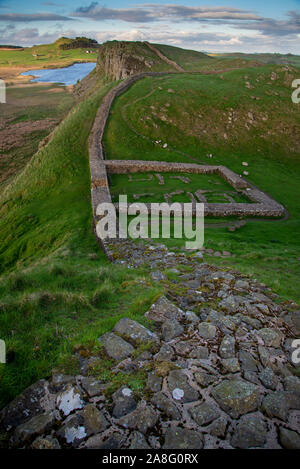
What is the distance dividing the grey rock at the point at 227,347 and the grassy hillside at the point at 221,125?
61.5 ft

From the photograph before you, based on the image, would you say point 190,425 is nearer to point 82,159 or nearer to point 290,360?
point 290,360

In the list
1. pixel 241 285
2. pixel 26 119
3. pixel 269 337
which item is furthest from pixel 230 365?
pixel 26 119

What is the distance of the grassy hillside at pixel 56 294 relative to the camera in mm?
5043

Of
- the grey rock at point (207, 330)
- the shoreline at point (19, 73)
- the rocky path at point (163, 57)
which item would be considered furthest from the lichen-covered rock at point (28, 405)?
the shoreline at point (19, 73)

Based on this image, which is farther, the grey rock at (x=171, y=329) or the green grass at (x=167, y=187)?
the green grass at (x=167, y=187)

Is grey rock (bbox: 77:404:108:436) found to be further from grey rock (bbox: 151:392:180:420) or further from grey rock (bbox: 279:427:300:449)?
grey rock (bbox: 279:427:300:449)

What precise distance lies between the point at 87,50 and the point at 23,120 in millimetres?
157855

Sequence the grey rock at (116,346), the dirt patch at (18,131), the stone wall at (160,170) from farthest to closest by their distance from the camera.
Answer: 1. the dirt patch at (18,131)
2. the stone wall at (160,170)
3. the grey rock at (116,346)

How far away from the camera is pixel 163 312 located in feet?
22.2

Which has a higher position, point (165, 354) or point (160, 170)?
point (165, 354)

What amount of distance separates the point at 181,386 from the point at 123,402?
1.01 meters

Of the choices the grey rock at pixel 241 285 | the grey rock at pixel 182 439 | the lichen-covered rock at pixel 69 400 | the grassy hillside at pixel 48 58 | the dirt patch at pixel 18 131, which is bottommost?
the grey rock at pixel 241 285

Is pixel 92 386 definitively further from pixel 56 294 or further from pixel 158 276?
pixel 158 276

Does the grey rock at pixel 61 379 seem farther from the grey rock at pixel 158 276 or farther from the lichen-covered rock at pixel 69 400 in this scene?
the grey rock at pixel 158 276
